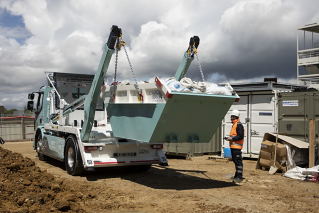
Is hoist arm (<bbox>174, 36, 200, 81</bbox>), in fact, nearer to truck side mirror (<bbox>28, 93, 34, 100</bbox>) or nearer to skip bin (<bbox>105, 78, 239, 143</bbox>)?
skip bin (<bbox>105, 78, 239, 143</bbox>)

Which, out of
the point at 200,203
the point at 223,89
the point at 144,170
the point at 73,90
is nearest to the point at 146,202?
the point at 200,203

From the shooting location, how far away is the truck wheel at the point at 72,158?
844 centimetres

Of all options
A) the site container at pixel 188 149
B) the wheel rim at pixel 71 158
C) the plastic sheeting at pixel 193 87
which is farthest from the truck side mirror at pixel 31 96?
the plastic sheeting at pixel 193 87

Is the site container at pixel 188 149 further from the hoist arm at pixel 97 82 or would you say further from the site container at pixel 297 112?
the hoist arm at pixel 97 82

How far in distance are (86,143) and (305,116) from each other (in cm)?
728

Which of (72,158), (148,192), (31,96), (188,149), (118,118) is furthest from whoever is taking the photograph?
(31,96)

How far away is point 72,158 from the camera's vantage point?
8953 mm

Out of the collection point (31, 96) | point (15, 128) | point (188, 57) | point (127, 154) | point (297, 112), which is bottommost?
point (127, 154)

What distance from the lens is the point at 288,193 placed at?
23.0 ft

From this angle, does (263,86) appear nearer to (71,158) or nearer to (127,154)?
(127,154)

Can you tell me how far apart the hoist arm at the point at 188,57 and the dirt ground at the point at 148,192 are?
2716 mm

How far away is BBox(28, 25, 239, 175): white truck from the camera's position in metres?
6.71

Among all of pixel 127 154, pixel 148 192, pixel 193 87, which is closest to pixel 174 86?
pixel 193 87

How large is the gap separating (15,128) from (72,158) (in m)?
17.9
